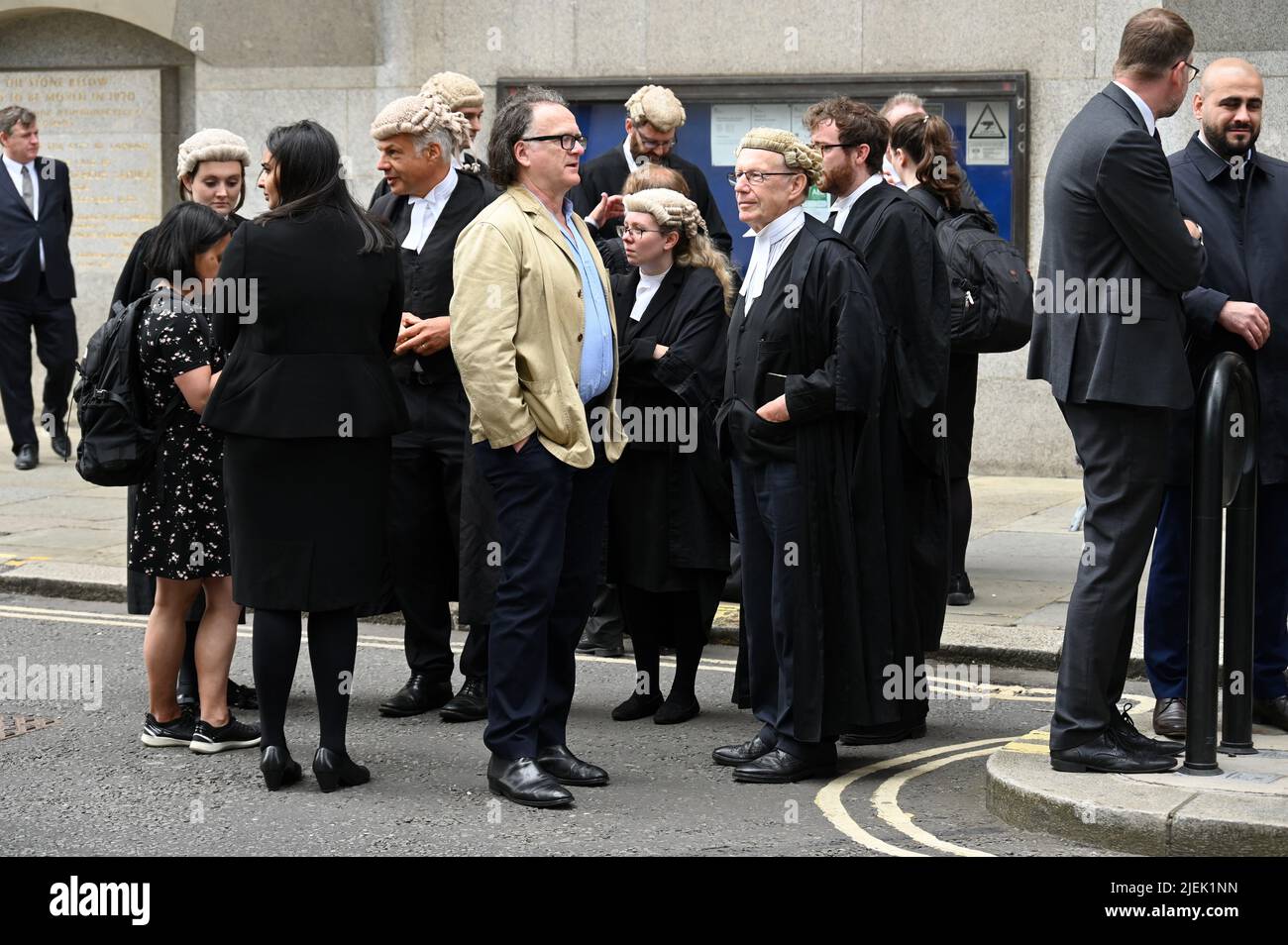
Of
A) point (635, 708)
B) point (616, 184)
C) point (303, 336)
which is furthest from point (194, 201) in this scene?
point (616, 184)

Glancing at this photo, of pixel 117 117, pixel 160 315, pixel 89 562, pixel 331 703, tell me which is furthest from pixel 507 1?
pixel 331 703

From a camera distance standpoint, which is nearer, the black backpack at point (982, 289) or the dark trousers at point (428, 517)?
the dark trousers at point (428, 517)

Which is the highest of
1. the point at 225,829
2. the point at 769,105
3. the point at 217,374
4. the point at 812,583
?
the point at 769,105

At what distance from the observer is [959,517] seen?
8523 millimetres

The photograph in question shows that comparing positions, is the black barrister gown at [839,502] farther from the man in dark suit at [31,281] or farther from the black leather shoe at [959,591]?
the man in dark suit at [31,281]

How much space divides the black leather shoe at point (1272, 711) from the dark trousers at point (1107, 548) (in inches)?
30.4

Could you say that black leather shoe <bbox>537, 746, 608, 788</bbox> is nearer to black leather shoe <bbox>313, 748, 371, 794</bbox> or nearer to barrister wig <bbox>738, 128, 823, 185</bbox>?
black leather shoe <bbox>313, 748, 371, 794</bbox>

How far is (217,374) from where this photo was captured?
6.07 meters

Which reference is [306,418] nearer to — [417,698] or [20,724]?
[417,698]

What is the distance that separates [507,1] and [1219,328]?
8.23 meters

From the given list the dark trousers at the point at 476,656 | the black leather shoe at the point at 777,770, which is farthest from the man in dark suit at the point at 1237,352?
the dark trousers at the point at 476,656

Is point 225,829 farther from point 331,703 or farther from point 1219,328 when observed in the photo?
point 1219,328

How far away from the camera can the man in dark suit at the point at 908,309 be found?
6.41 meters

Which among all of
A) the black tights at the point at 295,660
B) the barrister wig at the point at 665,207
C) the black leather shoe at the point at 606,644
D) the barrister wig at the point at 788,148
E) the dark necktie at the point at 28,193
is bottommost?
the black leather shoe at the point at 606,644
